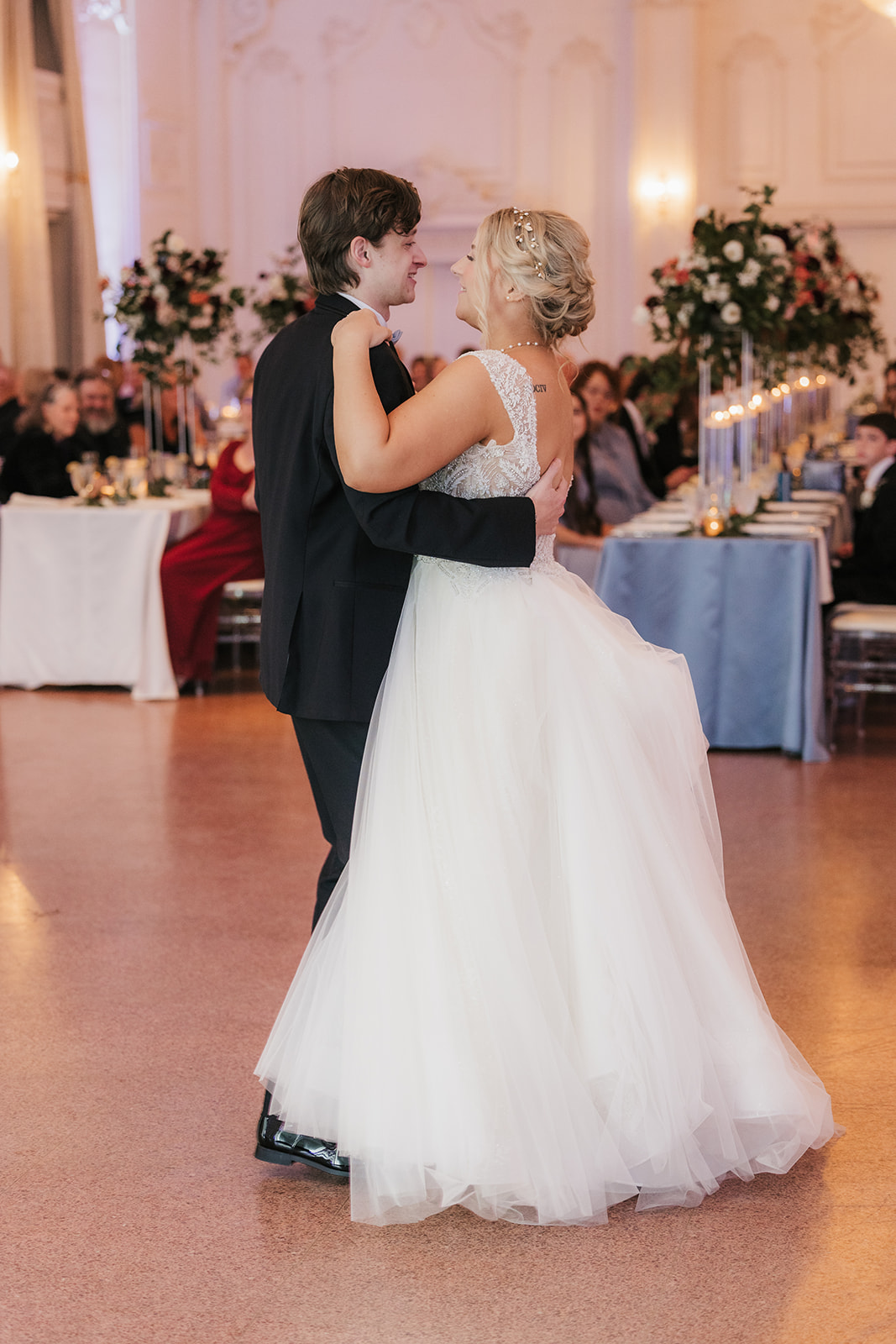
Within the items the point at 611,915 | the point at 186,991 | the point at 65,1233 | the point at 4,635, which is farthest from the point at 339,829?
the point at 4,635

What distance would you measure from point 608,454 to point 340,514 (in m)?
5.59

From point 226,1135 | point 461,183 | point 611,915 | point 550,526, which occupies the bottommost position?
point 226,1135

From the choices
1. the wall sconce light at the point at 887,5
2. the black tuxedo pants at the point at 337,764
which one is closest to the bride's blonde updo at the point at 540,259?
the black tuxedo pants at the point at 337,764

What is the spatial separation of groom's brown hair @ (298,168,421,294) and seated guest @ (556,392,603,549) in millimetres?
4574

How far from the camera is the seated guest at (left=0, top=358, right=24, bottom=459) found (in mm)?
8312

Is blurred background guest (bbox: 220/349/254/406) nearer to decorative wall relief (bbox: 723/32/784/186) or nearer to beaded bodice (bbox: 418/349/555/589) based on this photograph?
decorative wall relief (bbox: 723/32/784/186)

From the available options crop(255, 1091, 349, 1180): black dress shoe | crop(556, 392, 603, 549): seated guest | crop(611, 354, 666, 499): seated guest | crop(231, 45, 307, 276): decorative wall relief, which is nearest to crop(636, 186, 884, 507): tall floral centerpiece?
crop(556, 392, 603, 549): seated guest

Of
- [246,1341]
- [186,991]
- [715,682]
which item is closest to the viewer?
[246,1341]

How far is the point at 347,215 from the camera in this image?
7.60ft

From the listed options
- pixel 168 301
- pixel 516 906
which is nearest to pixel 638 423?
pixel 168 301

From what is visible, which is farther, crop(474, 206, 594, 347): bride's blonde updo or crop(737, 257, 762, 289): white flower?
crop(737, 257, 762, 289): white flower

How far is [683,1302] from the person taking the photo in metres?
2.15

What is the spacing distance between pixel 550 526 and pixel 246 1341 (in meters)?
1.29

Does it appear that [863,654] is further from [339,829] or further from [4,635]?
[339,829]
